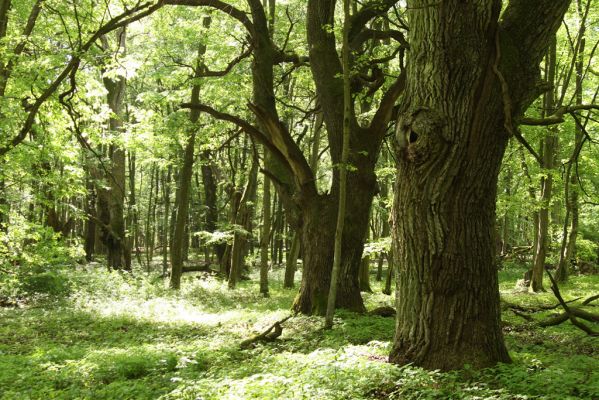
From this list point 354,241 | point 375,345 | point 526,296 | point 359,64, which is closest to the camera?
point 375,345

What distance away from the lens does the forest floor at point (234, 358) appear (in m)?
4.43

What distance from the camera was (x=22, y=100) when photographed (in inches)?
392

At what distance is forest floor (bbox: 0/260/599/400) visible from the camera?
443 cm

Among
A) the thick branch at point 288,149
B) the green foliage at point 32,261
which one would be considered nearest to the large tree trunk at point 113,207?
the green foliage at point 32,261

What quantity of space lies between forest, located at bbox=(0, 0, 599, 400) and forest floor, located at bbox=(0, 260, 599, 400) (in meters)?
0.04

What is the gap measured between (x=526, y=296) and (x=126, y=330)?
11.5m

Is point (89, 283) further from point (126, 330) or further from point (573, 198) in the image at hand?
point (573, 198)

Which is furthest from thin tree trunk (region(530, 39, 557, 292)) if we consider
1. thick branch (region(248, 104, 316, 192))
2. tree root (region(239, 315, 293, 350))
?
tree root (region(239, 315, 293, 350))

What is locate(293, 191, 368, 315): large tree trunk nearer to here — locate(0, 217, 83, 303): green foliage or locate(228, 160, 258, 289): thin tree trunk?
locate(228, 160, 258, 289): thin tree trunk

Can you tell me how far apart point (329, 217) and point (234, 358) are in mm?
3936

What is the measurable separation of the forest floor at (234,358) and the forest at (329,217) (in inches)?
1.6

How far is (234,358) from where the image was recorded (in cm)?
692

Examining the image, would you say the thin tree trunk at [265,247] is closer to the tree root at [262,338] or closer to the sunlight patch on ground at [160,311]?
the sunlight patch on ground at [160,311]

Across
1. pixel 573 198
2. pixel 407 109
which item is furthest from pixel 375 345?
pixel 573 198
